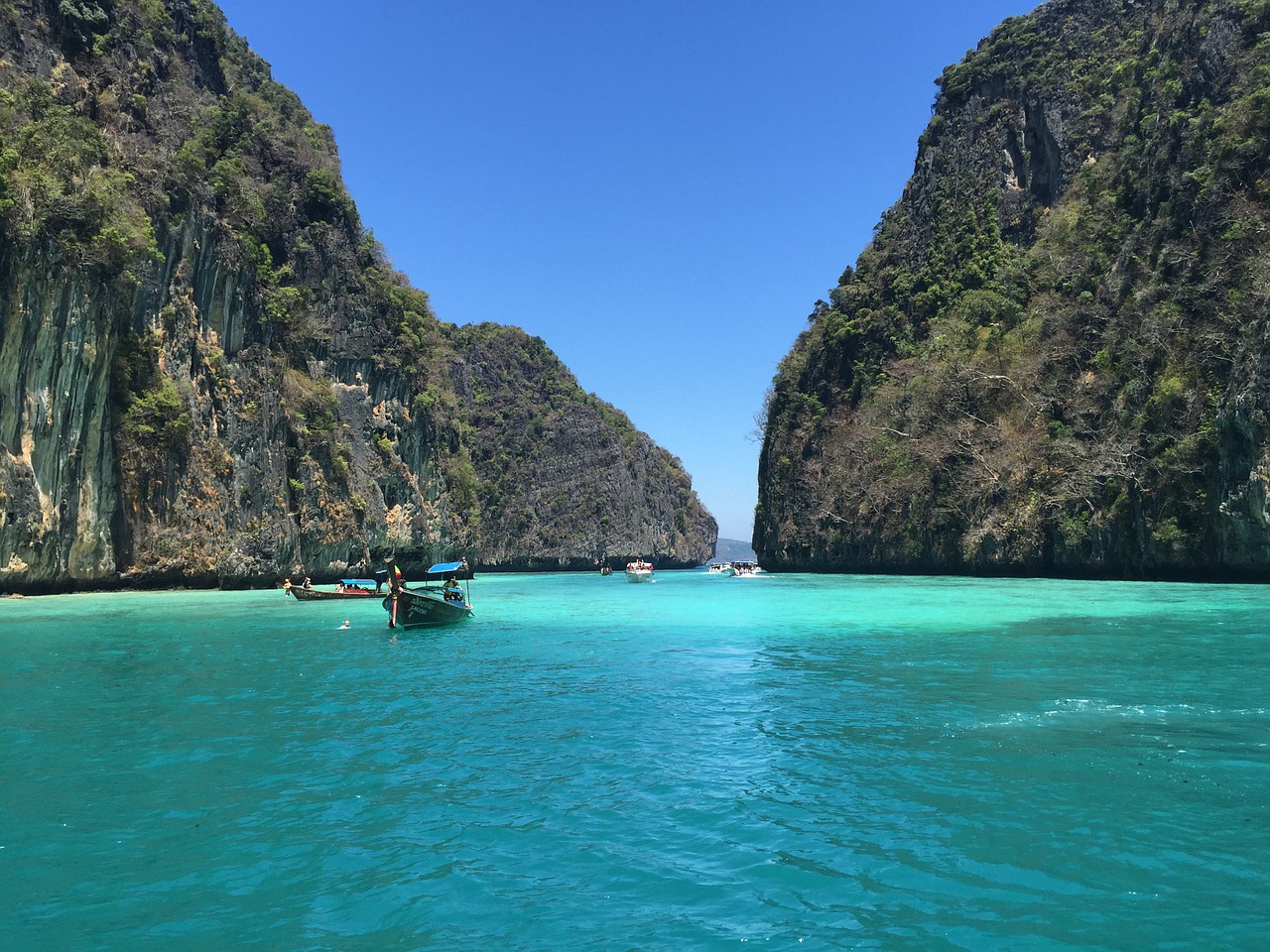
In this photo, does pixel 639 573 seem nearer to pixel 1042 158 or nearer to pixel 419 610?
pixel 419 610

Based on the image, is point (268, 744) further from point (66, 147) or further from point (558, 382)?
point (558, 382)

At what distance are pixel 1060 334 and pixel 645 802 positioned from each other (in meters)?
41.2

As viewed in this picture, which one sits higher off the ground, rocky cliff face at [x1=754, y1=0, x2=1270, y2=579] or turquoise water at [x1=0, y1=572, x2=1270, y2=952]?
rocky cliff face at [x1=754, y1=0, x2=1270, y2=579]

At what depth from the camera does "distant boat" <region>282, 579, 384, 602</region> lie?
111 ft

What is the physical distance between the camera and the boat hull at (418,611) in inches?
865

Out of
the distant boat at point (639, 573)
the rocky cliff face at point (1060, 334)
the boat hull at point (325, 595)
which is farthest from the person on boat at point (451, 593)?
the distant boat at point (639, 573)

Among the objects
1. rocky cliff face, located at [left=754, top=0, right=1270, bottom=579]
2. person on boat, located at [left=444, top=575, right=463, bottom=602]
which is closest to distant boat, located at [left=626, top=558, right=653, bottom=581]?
rocky cliff face, located at [left=754, top=0, right=1270, bottom=579]

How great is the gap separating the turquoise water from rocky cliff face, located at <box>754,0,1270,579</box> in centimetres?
1932

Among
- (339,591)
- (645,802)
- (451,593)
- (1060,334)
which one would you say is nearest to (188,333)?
A: (339,591)

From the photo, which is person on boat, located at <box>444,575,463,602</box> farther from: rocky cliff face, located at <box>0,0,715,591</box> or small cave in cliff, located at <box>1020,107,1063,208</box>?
small cave in cliff, located at <box>1020,107,1063,208</box>

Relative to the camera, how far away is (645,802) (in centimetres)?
701

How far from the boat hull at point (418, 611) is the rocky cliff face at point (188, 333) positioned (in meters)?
15.4

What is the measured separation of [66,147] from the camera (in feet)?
98.6

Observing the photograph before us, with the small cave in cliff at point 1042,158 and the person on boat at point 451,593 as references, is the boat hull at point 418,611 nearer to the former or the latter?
the person on boat at point 451,593
